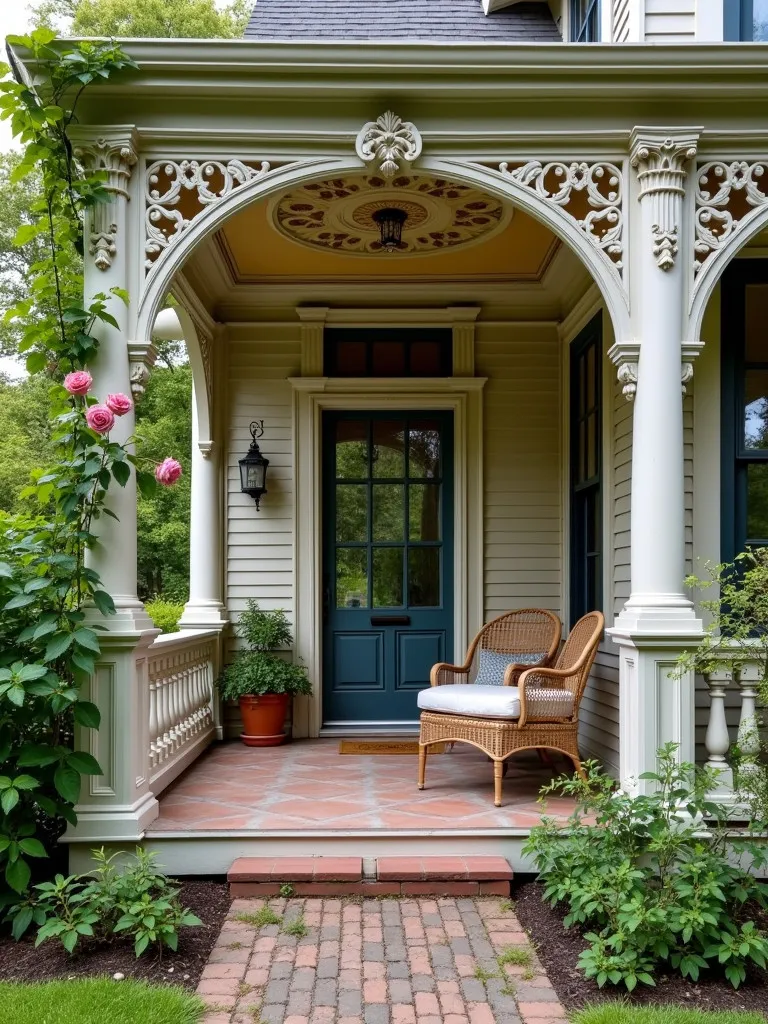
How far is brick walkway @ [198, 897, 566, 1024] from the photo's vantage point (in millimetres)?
2633

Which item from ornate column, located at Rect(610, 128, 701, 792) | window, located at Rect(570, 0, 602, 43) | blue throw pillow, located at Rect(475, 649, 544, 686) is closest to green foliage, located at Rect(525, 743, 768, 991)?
ornate column, located at Rect(610, 128, 701, 792)

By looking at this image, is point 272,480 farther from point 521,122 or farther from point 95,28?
point 95,28

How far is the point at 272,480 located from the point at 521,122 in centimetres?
294

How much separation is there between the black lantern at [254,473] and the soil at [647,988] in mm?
3407

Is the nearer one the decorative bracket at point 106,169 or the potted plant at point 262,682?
the decorative bracket at point 106,169

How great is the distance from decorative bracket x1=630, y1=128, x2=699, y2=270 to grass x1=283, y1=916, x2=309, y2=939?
284cm

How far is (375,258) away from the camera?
5.66m

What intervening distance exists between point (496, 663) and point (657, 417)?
80.1 inches

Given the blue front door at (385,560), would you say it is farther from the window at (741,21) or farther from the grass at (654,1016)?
the grass at (654,1016)

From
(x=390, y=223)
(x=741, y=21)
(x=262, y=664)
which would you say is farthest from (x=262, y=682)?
(x=741, y=21)

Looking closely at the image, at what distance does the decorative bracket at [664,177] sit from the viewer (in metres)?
3.58

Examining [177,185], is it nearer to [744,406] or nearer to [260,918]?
[744,406]

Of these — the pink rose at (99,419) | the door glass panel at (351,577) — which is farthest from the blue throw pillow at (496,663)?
the pink rose at (99,419)

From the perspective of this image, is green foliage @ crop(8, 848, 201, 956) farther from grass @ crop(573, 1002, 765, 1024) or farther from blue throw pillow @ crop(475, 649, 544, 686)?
blue throw pillow @ crop(475, 649, 544, 686)
